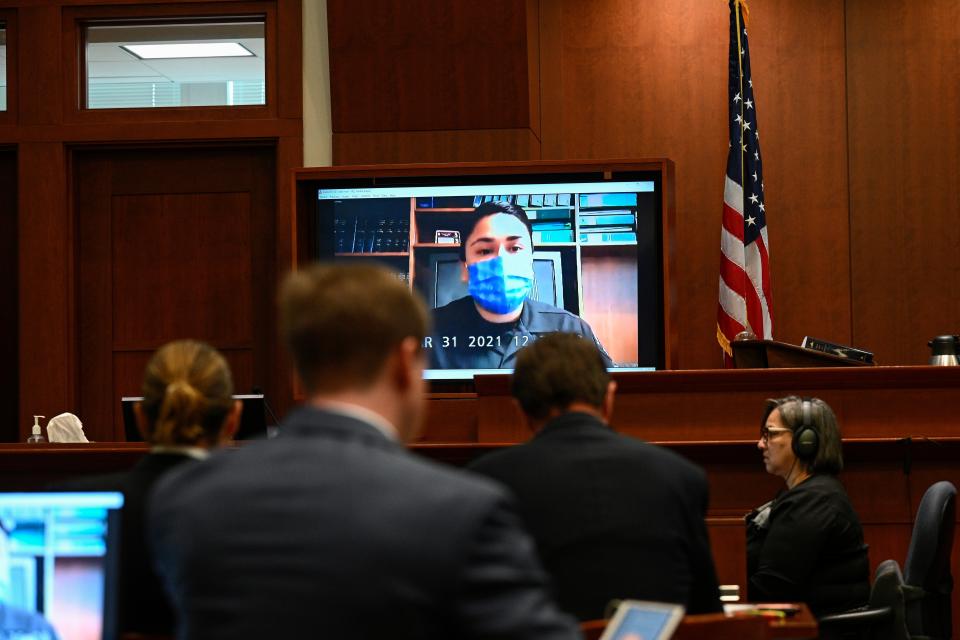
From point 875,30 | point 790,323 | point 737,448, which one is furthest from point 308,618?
point 875,30

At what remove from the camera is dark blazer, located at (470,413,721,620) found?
223 cm

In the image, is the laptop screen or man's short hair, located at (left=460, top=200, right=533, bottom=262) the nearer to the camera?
the laptop screen

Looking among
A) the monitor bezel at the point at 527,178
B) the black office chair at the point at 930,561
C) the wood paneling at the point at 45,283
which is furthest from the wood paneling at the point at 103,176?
the black office chair at the point at 930,561

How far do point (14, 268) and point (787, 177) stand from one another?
4226 mm

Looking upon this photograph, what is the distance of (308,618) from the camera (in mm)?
1192

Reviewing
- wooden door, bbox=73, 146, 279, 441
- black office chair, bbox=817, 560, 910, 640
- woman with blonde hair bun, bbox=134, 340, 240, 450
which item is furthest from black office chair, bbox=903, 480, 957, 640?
wooden door, bbox=73, 146, 279, 441

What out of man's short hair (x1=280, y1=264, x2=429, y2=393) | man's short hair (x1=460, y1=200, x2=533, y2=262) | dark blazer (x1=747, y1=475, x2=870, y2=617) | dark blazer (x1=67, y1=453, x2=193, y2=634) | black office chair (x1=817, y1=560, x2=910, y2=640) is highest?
man's short hair (x1=460, y1=200, x2=533, y2=262)

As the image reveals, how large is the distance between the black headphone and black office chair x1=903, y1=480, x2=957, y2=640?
14.7 inches

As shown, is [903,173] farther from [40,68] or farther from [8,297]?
[8,297]

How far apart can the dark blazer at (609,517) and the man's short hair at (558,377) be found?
101 millimetres

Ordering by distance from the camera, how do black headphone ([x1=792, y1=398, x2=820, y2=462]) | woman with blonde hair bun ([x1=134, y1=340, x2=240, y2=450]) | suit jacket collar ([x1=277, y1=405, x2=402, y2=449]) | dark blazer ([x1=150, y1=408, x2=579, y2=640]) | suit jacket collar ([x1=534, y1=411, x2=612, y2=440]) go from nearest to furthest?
dark blazer ([x1=150, y1=408, x2=579, y2=640]) → suit jacket collar ([x1=277, y1=405, x2=402, y2=449]) → woman with blonde hair bun ([x1=134, y1=340, x2=240, y2=450]) → suit jacket collar ([x1=534, y1=411, x2=612, y2=440]) → black headphone ([x1=792, y1=398, x2=820, y2=462])

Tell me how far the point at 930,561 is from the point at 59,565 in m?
2.84

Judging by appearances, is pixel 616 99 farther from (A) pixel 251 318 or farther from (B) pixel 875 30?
(A) pixel 251 318

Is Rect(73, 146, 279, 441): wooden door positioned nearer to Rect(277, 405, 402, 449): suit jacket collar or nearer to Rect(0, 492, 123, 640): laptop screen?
Rect(0, 492, 123, 640): laptop screen
